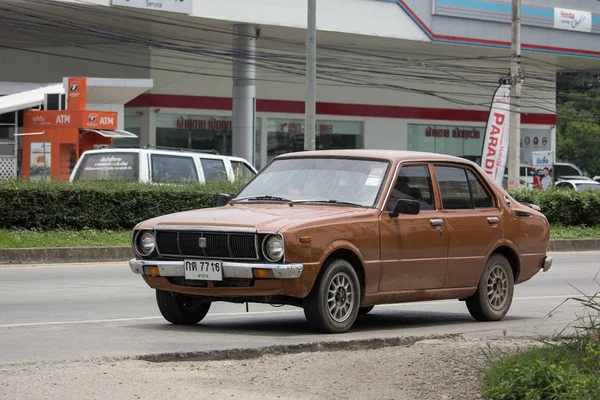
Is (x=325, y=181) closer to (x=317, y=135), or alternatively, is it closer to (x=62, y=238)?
(x=62, y=238)

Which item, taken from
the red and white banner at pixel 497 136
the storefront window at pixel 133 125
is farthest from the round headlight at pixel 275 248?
the storefront window at pixel 133 125

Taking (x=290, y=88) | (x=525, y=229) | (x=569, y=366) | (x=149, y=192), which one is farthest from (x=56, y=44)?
(x=569, y=366)

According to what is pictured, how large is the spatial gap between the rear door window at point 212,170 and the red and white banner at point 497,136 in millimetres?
14691

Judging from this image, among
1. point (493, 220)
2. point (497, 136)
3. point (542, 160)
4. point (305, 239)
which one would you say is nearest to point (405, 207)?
point (305, 239)

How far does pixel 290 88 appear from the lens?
2071 inches

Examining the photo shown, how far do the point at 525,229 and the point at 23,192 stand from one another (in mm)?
11531

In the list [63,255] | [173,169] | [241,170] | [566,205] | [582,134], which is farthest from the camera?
[582,134]

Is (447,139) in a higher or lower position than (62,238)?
higher

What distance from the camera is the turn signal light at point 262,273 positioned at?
954 cm

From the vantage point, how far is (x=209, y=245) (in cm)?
980

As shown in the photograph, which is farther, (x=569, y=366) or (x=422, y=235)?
(x=422, y=235)

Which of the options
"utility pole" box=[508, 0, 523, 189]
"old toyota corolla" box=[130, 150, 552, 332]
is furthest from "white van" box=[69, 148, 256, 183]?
"utility pole" box=[508, 0, 523, 189]

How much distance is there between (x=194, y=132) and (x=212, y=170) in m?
27.6

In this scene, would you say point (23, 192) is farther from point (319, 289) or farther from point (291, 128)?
point (291, 128)
